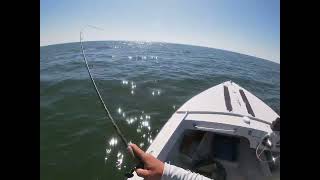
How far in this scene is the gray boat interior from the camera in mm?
4090

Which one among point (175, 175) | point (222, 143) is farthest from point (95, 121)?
point (175, 175)

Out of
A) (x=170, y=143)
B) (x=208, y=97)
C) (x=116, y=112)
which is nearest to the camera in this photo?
(x=170, y=143)

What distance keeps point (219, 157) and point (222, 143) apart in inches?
10.4

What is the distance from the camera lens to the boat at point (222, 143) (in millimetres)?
4043

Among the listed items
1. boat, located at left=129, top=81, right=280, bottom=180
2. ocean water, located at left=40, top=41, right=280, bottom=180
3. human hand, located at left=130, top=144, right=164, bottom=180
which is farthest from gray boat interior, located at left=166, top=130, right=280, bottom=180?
human hand, located at left=130, top=144, right=164, bottom=180

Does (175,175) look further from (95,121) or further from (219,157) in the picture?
(95,121)

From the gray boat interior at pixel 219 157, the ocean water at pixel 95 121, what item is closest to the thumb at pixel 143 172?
the gray boat interior at pixel 219 157

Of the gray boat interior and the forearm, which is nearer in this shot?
the forearm

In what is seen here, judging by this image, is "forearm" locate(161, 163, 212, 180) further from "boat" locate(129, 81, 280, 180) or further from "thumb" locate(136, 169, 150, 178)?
"boat" locate(129, 81, 280, 180)

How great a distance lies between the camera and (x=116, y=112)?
829 cm
